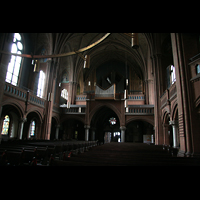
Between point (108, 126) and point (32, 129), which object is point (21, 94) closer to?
point (32, 129)

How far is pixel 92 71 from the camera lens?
30875mm

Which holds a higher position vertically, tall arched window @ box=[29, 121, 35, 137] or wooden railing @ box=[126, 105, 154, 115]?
wooden railing @ box=[126, 105, 154, 115]

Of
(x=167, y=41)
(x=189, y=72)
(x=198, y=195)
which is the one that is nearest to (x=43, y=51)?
(x=167, y=41)

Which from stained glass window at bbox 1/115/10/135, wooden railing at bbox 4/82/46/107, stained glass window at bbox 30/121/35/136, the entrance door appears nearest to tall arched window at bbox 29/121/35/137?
stained glass window at bbox 30/121/35/136

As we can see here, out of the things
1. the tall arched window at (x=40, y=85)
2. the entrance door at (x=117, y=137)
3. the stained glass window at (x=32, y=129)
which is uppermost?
the tall arched window at (x=40, y=85)

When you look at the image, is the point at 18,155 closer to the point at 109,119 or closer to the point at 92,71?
the point at 109,119

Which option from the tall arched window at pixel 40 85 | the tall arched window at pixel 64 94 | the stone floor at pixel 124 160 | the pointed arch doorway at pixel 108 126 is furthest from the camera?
the tall arched window at pixel 64 94

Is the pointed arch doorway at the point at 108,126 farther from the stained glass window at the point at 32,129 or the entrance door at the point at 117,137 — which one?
the stained glass window at the point at 32,129

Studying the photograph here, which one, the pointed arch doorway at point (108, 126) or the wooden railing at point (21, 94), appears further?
the pointed arch doorway at point (108, 126)

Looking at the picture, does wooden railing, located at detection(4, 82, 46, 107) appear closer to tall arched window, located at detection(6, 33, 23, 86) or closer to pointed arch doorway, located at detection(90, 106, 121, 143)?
tall arched window, located at detection(6, 33, 23, 86)

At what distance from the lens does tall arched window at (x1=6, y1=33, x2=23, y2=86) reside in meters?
15.2

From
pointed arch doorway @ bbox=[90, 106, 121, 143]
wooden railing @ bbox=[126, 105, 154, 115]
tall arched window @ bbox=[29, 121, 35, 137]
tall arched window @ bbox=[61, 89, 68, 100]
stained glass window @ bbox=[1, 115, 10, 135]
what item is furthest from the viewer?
tall arched window @ bbox=[61, 89, 68, 100]

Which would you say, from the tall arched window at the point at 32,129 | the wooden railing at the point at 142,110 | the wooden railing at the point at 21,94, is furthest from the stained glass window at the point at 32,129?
the wooden railing at the point at 142,110

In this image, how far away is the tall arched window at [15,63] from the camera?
15.2 meters
